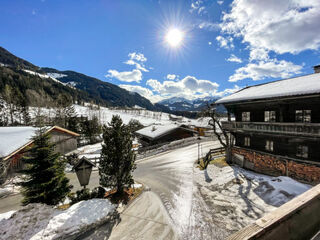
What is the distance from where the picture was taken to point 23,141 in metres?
20.0

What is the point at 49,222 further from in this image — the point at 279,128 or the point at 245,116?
the point at 245,116

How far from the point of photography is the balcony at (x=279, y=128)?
42.9 ft

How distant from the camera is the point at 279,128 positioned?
1530cm

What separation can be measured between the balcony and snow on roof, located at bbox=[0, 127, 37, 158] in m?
24.8

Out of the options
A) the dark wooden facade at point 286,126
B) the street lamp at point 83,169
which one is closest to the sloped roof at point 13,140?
the street lamp at point 83,169

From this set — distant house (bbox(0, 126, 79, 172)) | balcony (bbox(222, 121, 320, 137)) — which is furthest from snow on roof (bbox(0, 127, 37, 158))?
balcony (bbox(222, 121, 320, 137))

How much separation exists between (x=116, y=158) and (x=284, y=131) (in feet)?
54.3

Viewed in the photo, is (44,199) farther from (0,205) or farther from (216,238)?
(216,238)

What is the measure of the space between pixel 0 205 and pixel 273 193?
2248 centimetres

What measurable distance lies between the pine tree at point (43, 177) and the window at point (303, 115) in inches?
882

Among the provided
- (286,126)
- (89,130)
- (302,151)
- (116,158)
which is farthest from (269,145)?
(89,130)

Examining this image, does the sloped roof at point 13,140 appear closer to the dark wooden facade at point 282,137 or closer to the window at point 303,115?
the dark wooden facade at point 282,137

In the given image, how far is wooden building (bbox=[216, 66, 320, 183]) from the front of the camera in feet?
45.0

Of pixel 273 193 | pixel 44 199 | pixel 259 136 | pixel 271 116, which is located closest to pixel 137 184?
pixel 44 199
